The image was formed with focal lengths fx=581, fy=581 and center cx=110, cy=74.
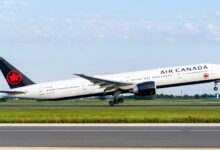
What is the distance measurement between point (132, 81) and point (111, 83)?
2.31 m

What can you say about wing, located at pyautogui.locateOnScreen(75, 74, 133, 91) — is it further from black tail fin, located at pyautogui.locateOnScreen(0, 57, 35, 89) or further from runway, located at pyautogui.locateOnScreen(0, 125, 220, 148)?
runway, located at pyautogui.locateOnScreen(0, 125, 220, 148)

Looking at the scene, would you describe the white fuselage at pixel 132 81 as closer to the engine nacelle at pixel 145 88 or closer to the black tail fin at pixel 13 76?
the engine nacelle at pixel 145 88

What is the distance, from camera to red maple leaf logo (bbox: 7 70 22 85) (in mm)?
67500

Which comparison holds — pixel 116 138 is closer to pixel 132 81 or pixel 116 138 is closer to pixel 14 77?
pixel 132 81

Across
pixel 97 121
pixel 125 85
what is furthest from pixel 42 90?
pixel 97 121

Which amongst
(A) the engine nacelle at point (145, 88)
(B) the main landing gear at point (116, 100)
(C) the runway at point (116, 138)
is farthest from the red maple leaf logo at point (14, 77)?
(C) the runway at point (116, 138)

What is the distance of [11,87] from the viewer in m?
67.7

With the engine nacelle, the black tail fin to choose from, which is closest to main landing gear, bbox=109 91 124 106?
the engine nacelle

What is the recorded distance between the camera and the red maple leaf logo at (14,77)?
67.5 metres

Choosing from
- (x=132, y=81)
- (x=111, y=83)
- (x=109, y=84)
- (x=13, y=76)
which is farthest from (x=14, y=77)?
(x=132, y=81)

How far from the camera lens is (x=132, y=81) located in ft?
208

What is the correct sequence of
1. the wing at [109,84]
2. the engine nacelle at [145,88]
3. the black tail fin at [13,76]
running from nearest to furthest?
the engine nacelle at [145,88] < the wing at [109,84] < the black tail fin at [13,76]

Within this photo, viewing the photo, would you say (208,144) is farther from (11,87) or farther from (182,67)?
(11,87)

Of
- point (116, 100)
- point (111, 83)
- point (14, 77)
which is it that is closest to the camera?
point (111, 83)
